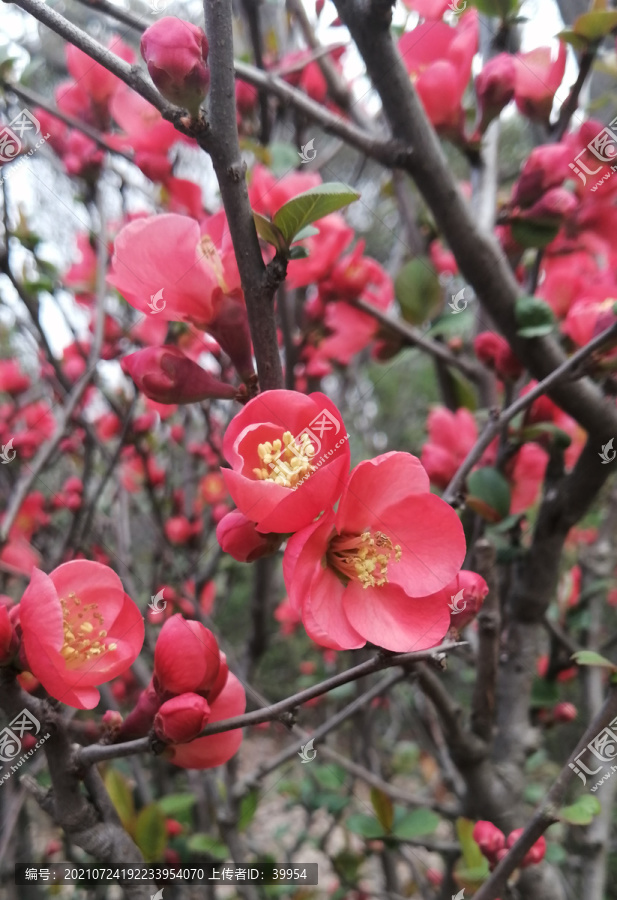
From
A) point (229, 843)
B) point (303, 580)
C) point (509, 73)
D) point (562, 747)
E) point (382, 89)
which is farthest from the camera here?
point (562, 747)

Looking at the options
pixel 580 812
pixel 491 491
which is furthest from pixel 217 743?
pixel 491 491

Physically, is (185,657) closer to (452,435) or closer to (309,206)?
(309,206)

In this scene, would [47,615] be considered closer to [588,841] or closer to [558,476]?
[558,476]

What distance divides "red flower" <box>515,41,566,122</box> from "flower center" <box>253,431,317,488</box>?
28.2 inches

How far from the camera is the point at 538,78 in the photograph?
2.84 ft

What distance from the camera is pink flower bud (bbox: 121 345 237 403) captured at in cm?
49

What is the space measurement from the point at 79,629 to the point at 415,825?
0.67 metres

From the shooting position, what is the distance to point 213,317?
51 centimetres

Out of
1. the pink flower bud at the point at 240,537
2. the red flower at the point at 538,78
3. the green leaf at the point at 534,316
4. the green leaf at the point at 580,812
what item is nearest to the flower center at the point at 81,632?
the pink flower bud at the point at 240,537

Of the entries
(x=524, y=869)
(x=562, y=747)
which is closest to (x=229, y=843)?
(x=524, y=869)

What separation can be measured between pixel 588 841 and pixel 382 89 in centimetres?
107

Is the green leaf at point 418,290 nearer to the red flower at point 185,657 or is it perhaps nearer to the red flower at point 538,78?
the red flower at point 538,78
